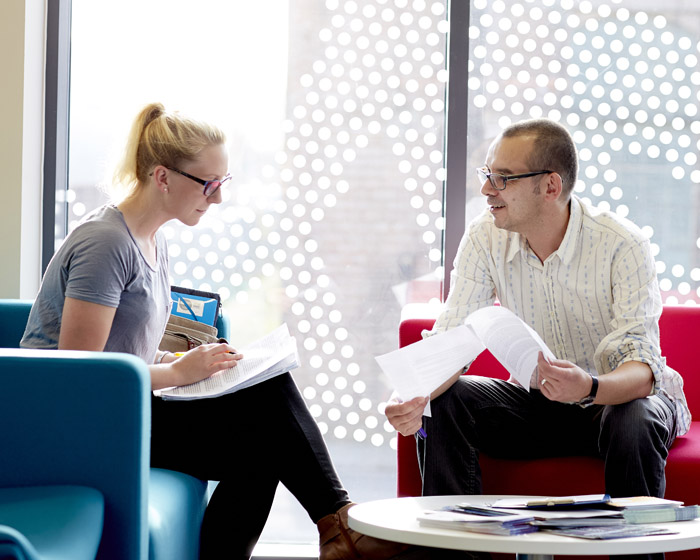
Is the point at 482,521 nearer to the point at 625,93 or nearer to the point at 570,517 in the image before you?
the point at 570,517

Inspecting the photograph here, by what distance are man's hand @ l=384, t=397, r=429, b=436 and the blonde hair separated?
80cm

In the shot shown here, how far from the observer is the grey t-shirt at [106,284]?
1740 mm

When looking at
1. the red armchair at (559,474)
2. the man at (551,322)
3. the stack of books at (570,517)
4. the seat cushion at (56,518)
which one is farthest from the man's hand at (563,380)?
the seat cushion at (56,518)

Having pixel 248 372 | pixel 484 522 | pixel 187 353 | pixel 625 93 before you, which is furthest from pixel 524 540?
pixel 625 93

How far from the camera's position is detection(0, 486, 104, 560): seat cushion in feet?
4.06

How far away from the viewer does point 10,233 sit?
2.70 meters

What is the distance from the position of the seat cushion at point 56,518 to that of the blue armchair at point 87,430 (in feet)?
0.12

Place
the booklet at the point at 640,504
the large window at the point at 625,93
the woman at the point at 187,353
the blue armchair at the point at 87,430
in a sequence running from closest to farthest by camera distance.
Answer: the booklet at the point at 640,504
the blue armchair at the point at 87,430
the woman at the point at 187,353
the large window at the point at 625,93

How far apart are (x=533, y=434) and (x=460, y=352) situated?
1.24ft

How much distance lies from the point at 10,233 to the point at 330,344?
3.84ft

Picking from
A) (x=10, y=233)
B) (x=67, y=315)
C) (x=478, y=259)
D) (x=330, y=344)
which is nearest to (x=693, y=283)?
(x=478, y=259)

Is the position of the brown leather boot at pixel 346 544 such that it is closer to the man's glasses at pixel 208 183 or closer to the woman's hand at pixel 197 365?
the woman's hand at pixel 197 365

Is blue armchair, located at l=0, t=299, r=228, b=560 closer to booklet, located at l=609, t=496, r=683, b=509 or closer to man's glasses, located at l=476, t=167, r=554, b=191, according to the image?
booklet, located at l=609, t=496, r=683, b=509

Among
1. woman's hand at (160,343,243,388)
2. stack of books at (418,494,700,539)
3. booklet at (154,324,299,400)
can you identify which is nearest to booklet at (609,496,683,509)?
stack of books at (418,494,700,539)
